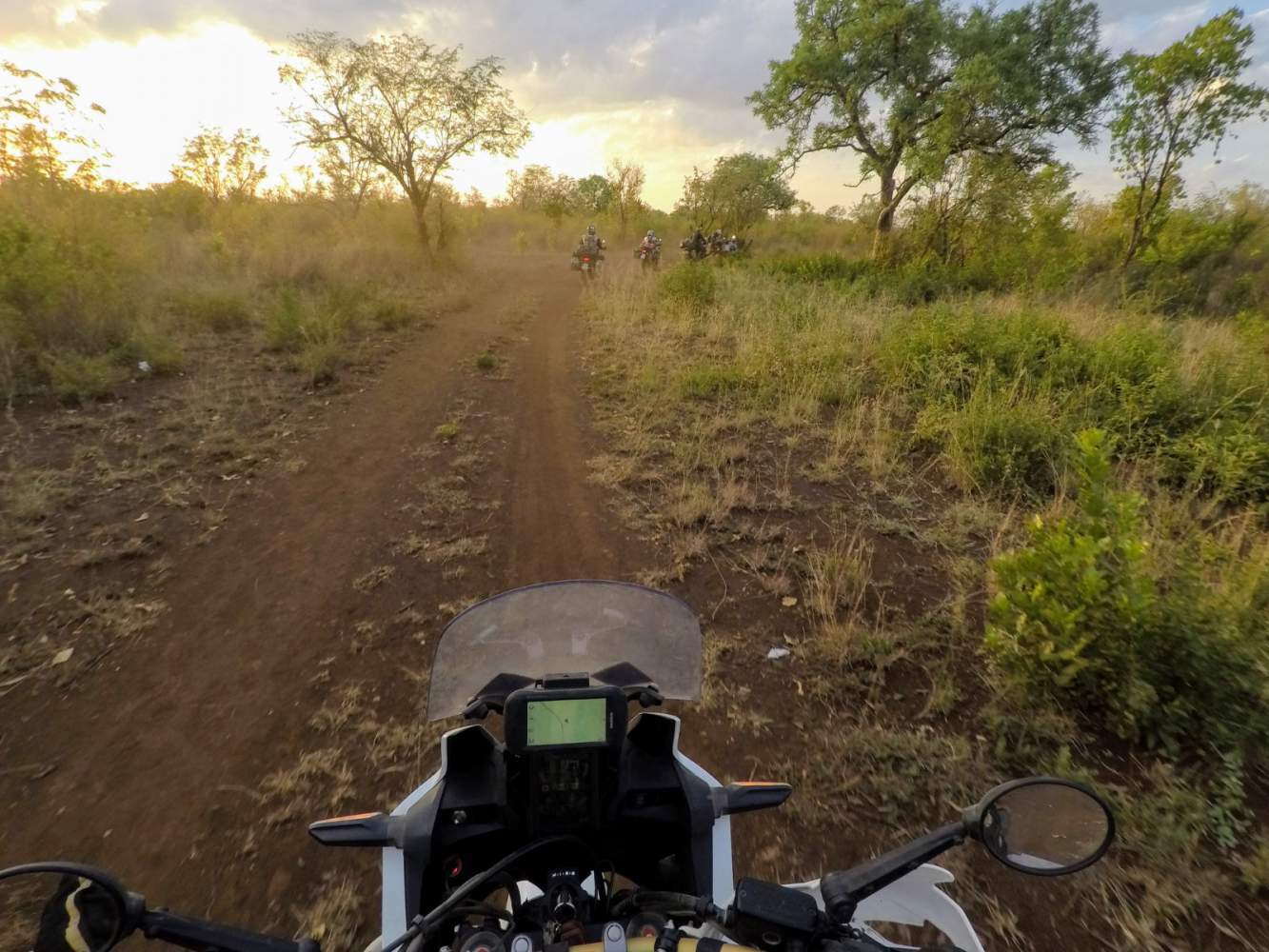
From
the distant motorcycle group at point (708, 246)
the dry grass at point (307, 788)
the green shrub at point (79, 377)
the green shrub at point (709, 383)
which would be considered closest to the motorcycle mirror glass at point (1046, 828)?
the dry grass at point (307, 788)

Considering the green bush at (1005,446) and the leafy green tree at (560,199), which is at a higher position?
the leafy green tree at (560,199)

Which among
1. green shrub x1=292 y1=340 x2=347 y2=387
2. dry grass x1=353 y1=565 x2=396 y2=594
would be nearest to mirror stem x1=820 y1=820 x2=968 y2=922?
dry grass x1=353 y1=565 x2=396 y2=594

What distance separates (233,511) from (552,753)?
4.50 meters

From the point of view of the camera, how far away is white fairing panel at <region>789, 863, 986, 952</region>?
1.20 meters

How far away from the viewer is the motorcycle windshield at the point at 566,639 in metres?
1.43

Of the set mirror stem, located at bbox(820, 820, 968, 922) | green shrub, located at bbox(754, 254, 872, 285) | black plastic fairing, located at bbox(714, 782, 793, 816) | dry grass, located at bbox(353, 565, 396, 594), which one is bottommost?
dry grass, located at bbox(353, 565, 396, 594)

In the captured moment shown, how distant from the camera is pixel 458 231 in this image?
19.4m

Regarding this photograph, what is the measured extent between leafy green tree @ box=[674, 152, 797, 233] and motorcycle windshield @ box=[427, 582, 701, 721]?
21.9 m

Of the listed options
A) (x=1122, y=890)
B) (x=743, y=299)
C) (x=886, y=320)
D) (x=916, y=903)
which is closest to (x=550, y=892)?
(x=916, y=903)

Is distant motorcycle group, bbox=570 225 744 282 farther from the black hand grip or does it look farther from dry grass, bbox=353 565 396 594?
the black hand grip

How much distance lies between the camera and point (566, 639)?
147cm

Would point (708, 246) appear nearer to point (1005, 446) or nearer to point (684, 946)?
point (1005, 446)

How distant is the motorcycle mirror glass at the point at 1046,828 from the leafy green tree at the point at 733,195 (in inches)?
875

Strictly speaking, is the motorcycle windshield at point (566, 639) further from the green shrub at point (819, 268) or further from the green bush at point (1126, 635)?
the green shrub at point (819, 268)
